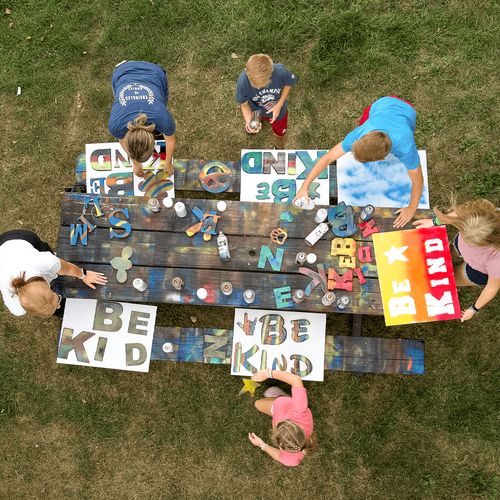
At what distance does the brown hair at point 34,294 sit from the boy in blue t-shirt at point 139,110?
1.56 m

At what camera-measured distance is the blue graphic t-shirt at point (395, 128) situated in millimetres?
4090

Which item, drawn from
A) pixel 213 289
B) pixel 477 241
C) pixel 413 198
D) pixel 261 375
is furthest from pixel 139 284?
pixel 477 241

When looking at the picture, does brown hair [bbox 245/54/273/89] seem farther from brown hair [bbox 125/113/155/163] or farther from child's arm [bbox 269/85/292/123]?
brown hair [bbox 125/113/155/163]

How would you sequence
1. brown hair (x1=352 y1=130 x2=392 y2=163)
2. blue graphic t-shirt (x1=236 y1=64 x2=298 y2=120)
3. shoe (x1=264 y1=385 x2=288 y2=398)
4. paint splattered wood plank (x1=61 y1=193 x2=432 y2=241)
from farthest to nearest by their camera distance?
shoe (x1=264 y1=385 x2=288 y2=398) < blue graphic t-shirt (x1=236 y1=64 x2=298 y2=120) < paint splattered wood plank (x1=61 y1=193 x2=432 y2=241) < brown hair (x1=352 y1=130 x2=392 y2=163)

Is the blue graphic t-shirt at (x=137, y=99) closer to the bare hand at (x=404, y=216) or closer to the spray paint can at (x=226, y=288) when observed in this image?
the spray paint can at (x=226, y=288)

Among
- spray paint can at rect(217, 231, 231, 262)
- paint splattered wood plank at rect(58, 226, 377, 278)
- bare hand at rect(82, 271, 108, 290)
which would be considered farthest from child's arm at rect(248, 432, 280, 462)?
bare hand at rect(82, 271, 108, 290)

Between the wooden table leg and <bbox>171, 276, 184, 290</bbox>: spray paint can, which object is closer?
<bbox>171, 276, 184, 290</bbox>: spray paint can

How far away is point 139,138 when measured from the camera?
429 centimetres

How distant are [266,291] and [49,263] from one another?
6.94ft

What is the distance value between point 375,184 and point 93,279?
11.1 feet

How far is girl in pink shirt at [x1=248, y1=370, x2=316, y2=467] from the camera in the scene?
3.87 metres

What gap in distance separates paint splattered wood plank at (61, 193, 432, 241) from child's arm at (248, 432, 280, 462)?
2242 millimetres

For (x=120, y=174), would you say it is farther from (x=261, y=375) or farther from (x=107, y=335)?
(x=261, y=375)

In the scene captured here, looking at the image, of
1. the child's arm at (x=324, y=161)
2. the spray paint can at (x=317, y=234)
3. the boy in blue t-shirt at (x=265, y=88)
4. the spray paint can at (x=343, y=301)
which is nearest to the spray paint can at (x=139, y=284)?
the spray paint can at (x=317, y=234)
